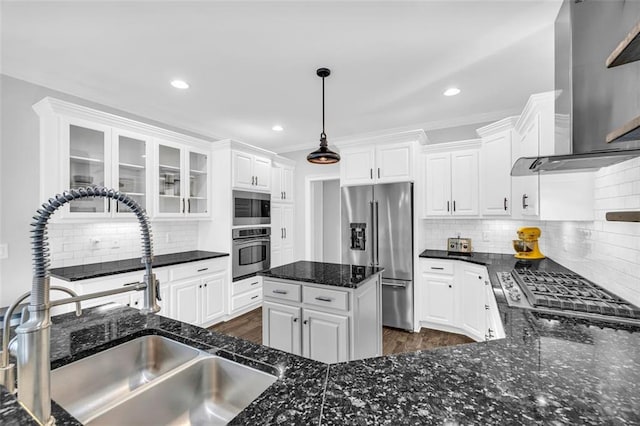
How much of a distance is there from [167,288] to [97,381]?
2.18 meters

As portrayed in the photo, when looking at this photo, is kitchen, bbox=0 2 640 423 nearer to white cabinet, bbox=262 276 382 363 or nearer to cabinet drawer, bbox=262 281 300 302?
white cabinet, bbox=262 276 382 363

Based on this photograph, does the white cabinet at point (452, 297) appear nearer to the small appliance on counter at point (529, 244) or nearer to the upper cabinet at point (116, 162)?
the small appliance on counter at point (529, 244)

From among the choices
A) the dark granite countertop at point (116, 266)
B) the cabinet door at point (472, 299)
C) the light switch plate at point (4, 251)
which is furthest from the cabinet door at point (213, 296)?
the cabinet door at point (472, 299)

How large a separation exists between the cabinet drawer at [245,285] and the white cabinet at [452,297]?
7.35 feet

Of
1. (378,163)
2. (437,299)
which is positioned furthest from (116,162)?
(437,299)

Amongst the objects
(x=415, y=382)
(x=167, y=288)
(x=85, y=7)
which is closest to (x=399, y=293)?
(x=167, y=288)

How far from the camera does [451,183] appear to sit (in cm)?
353

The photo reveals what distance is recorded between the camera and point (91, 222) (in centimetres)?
270

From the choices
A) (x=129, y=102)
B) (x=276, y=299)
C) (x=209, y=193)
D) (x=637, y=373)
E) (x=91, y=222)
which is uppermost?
(x=129, y=102)

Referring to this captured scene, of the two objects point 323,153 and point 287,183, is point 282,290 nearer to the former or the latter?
point 323,153

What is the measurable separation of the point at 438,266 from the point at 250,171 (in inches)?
110

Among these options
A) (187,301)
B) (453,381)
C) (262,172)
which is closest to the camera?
(453,381)

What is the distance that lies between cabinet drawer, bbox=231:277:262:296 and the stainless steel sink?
2761 millimetres

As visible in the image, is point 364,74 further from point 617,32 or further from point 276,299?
point 276,299
